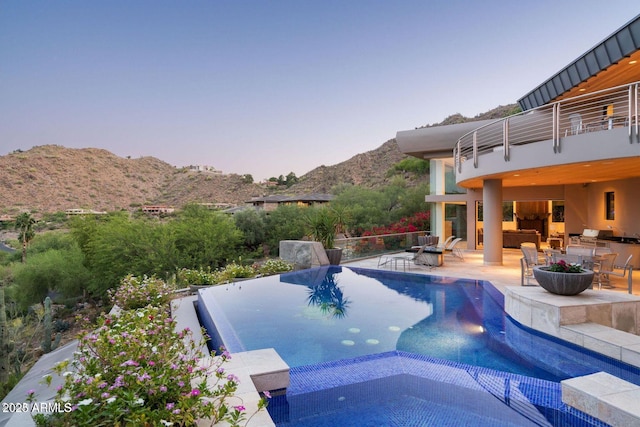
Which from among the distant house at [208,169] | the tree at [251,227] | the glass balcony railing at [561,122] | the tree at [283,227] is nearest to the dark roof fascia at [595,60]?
the glass balcony railing at [561,122]

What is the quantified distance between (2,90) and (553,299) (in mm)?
50950

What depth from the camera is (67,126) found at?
1820 inches

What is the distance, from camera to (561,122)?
11.6 m

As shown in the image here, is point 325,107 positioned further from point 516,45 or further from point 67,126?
point 67,126

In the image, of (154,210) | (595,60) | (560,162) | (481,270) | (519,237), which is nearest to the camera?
(560,162)

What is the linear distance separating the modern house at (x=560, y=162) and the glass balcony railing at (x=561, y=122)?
0.04m

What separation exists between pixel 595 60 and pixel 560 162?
18.0 feet

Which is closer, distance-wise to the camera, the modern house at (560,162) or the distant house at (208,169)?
the modern house at (560,162)

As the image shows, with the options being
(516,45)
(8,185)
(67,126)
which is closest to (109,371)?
(516,45)

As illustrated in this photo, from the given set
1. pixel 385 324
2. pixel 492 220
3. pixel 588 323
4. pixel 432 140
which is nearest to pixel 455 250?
pixel 492 220

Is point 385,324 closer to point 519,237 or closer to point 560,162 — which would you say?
point 560,162

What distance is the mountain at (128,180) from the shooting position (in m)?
49.5

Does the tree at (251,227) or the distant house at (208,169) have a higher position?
the distant house at (208,169)

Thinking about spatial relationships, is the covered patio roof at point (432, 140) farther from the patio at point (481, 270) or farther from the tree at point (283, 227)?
the tree at point (283, 227)
